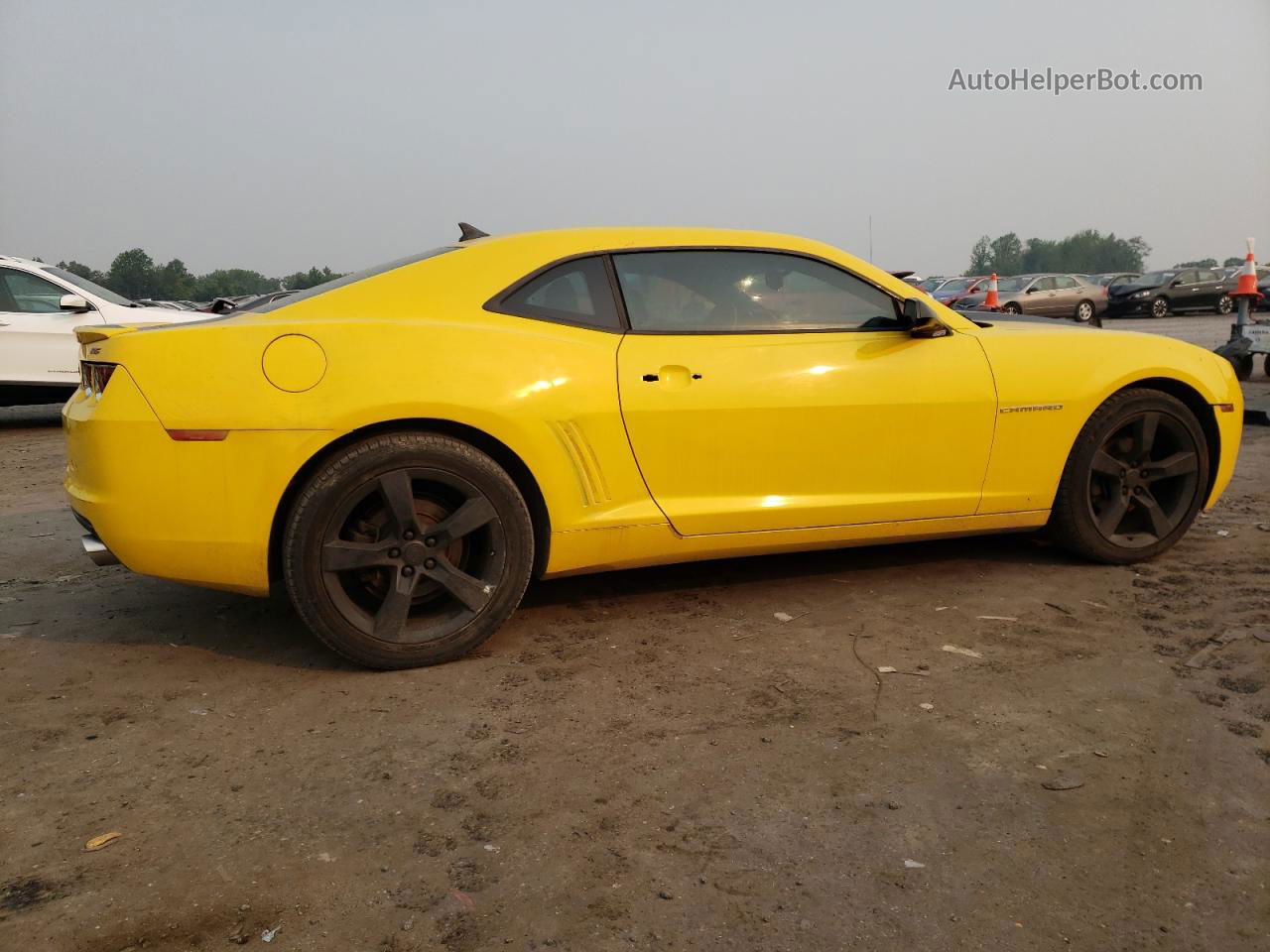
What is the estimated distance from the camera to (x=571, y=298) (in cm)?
356

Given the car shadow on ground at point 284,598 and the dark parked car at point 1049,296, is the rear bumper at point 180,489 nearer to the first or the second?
the car shadow on ground at point 284,598

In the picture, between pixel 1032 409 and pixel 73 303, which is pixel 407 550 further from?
pixel 73 303

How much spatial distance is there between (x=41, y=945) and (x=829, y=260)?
10.6ft

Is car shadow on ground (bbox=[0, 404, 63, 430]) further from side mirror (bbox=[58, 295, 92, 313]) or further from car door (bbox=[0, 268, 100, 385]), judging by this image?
side mirror (bbox=[58, 295, 92, 313])

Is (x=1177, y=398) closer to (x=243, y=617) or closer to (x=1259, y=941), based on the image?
(x=1259, y=941)

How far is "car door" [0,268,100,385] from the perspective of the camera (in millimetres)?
9547

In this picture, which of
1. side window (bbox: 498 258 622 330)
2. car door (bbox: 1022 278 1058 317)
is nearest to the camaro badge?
side window (bbox: 498 258 622 330)

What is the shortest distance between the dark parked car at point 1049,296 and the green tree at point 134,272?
60.0 m

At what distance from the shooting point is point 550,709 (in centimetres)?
299

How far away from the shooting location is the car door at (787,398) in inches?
139

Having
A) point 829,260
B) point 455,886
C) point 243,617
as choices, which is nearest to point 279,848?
point 455,886

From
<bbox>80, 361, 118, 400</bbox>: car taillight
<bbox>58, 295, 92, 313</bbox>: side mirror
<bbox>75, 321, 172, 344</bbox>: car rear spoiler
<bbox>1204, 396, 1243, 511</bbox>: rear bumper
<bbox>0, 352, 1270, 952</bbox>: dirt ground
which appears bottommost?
<bbox>0, 352, 1270, 952</bbox>: dirt ground

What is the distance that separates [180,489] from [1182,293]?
31.8 metres

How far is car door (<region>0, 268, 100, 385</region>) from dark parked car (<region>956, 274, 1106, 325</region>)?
23.2 m
